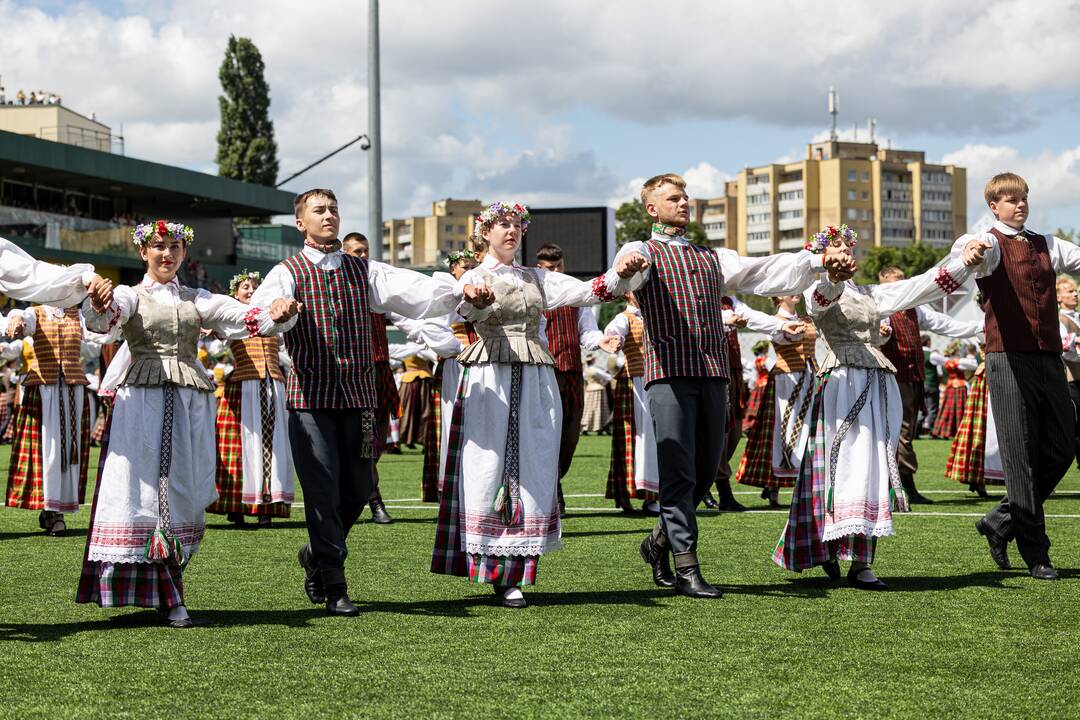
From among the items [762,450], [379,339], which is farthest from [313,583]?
[762,450]

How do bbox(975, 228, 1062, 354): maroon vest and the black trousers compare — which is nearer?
the black trousers

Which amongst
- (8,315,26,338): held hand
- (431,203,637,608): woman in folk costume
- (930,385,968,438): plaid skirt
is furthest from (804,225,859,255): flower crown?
(930,385,968,438): plaid skirt

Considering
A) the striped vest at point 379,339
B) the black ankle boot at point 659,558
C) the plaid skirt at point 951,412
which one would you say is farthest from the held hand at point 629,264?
the plaid skirt at point 951,412

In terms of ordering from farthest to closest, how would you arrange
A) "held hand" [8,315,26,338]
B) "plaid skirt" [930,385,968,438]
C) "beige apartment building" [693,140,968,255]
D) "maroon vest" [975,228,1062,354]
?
"beige apartment building" [693,140,968,255] → "plaid skirt" [930,385,968,438] → "held hand" [8,315,26,338] → "maroon vest" [975,228,1062,354]

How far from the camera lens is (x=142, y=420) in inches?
239

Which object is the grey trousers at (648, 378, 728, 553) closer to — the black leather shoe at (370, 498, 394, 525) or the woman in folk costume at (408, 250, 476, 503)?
the woman in folk costume at (408, 250, 476, 503)

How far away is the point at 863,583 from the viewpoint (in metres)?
6.91

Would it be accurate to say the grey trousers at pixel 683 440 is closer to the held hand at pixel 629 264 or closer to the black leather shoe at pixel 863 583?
the held hand at pixel 629 264

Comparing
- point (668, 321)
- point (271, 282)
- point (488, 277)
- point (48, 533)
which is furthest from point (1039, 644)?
point (48, 533)

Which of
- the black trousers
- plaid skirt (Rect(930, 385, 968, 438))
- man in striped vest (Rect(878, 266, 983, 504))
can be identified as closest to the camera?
the black trousers

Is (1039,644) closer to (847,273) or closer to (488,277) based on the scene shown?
(847,273)

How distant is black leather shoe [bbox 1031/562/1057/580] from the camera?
707 cm

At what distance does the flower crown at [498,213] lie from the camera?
6.89 metres

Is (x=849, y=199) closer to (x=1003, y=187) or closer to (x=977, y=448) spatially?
(x=977, y=448)
